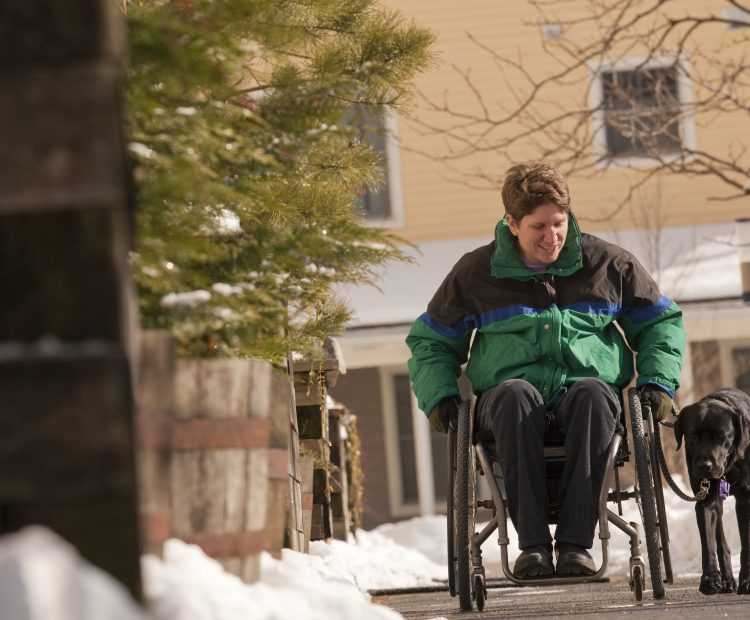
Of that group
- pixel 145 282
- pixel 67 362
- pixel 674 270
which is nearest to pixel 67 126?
pixel 67 362

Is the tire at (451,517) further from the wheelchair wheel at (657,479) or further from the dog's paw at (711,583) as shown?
the dog's paw at (711,583)

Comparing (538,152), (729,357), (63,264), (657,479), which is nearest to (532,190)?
(657,479)

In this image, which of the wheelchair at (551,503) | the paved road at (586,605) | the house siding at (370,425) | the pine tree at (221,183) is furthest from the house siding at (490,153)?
the pine tree at (221,183)

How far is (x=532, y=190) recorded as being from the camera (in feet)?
16.8

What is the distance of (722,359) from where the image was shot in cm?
1809

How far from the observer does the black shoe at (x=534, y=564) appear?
460cm

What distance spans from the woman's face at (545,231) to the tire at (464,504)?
0.58 metres

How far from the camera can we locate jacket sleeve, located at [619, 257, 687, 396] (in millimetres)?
5125

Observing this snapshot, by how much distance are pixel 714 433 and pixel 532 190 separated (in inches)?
48.4

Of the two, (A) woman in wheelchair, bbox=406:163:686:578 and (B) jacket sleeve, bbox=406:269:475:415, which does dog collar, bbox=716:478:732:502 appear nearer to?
(A) woman in wheelchair, bbox=406:163:686:578

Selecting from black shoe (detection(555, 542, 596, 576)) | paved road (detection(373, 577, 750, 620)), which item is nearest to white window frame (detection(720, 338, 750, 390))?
paved road (detection(373, 577, 750, 620))

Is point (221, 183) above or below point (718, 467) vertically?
above

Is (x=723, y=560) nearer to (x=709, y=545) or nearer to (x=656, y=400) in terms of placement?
(x=709, y=545)

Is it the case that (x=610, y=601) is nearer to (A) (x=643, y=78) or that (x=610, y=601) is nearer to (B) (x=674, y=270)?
(B) (x=674, y=270)
